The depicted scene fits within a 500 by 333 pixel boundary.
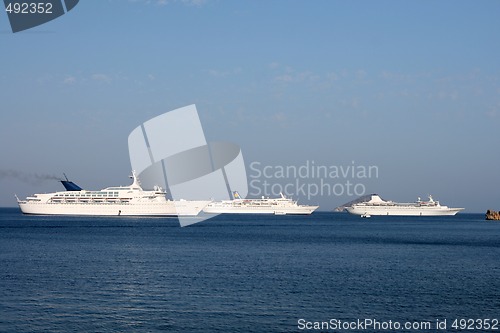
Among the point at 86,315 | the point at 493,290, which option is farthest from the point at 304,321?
the point at 493,290

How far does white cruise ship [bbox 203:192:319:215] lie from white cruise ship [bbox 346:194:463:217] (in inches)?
644

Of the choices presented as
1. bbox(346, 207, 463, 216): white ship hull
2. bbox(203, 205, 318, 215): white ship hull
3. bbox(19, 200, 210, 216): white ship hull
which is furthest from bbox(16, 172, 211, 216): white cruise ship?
bbox(346, 207, 463, 216): white ship hull

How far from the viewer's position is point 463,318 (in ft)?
80.8

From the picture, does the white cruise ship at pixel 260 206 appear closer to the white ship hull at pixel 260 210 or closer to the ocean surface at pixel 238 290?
the white ship hull at pixel 260 210

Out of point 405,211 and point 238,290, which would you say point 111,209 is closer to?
point 405,211

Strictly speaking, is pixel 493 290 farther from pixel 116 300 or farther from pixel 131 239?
pixel 131 239

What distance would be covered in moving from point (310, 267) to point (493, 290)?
12806 millimetres

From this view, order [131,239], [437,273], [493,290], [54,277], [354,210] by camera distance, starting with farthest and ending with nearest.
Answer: [354,210] → [131,239] → [437,273] → [54,277] → [493,290]

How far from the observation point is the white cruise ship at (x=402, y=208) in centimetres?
17212

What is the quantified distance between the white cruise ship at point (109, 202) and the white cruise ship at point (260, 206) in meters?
37.5

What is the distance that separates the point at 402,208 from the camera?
172375 mm

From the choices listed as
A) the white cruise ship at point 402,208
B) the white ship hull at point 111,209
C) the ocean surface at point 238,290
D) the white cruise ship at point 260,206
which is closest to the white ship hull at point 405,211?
the white cruise ship at point 402,208

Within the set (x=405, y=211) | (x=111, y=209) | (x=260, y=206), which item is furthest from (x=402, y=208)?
(x=111, y=209)

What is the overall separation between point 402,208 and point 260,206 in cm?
4247
